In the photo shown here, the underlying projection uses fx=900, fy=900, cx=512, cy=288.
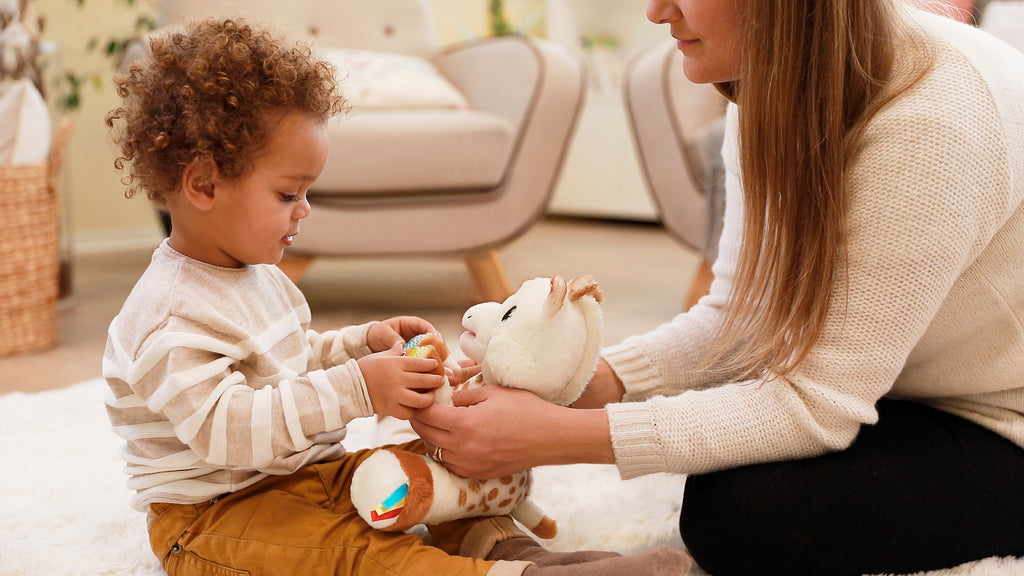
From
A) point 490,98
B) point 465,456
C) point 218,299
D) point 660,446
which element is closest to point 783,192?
point 660,446

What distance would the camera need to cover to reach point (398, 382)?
2.51 feet

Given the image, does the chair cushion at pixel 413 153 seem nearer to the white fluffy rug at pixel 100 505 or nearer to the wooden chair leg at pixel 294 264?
the wooden chair leg at pixel 294 264

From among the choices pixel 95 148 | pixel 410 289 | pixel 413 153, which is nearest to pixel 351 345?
pixel 413 153

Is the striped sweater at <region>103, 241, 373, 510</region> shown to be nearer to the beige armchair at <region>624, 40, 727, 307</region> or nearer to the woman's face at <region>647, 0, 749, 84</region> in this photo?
the woman's face at <region>647, 0, 749, 84</region>

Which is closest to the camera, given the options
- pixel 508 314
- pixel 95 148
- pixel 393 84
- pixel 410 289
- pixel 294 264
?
pixel 508 314

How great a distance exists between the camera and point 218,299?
797mm

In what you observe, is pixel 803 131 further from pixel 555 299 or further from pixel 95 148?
pixel 95 148

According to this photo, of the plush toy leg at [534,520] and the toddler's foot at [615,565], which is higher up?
the toddler's foot at [615,565]

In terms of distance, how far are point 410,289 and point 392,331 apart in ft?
4.81

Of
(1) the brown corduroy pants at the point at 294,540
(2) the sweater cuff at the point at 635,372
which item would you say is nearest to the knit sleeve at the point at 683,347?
(2) the sweater cuff at the point at 635,372

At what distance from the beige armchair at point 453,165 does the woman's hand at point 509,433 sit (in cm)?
112

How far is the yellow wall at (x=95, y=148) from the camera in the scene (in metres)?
2.79

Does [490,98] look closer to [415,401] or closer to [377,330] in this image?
[377,330]

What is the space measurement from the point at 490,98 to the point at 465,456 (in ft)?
5.01
